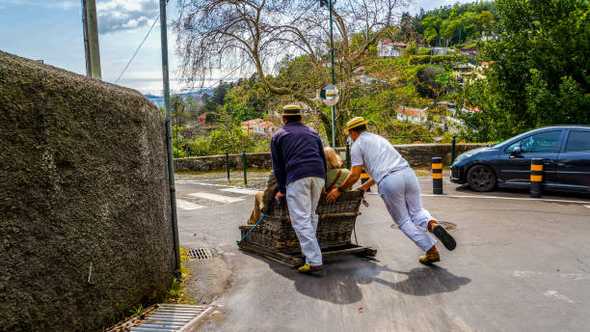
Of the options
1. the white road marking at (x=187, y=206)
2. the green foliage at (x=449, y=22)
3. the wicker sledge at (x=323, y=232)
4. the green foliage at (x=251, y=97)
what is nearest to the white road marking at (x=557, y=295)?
the wicker sledge at (x=323, y=232)

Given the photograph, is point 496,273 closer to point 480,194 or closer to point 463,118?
point 480,194

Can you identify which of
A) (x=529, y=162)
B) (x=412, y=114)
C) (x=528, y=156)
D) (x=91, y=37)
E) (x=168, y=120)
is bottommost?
(x=529, y=162)

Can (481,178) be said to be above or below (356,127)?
below

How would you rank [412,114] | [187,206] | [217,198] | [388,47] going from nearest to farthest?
1. [187,206]
2. [217,198]
3. [388,47]
4. [412,114]

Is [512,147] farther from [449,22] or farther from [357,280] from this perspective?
[449,22]

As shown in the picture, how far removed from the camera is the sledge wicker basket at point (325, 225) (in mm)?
6296

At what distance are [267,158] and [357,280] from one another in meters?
16.4

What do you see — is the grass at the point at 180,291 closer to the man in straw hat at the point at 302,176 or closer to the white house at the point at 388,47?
the man in straw hat at the point at 302,176

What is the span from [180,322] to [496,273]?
3417 millimetres

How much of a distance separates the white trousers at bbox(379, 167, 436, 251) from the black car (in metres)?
6.41

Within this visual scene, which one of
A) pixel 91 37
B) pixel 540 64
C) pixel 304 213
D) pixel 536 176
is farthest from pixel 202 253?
pixel 540 64

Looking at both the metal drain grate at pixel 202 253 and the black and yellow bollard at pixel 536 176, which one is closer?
the metal drain grate at pixel 202 253

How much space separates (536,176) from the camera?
11086mm

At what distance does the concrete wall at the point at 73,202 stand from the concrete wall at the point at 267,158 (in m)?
14.4
